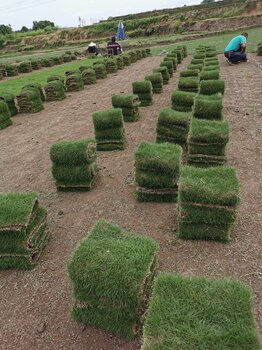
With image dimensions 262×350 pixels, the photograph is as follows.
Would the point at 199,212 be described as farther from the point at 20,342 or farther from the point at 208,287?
the point at 20,342

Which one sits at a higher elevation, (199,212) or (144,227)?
(199,212)

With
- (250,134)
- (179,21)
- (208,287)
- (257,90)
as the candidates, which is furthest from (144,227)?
(179,21)

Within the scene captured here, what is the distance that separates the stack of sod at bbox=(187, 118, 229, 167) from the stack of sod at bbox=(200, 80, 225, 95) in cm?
494

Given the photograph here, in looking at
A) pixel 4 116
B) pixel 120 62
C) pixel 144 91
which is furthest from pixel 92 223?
pixel 120 62

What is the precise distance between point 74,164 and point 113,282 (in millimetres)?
4645

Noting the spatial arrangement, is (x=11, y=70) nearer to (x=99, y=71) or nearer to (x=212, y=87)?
(x=99, y=71)

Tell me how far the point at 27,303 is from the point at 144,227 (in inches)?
111

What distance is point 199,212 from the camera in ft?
19.8

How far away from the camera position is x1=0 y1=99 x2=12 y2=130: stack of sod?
1538 cm

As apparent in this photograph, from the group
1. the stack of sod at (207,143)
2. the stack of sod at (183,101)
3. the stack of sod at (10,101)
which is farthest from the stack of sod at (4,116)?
the stack of sod at (207,143)

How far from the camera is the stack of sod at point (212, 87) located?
42.7 ft

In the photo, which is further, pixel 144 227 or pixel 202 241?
pixel 144 227

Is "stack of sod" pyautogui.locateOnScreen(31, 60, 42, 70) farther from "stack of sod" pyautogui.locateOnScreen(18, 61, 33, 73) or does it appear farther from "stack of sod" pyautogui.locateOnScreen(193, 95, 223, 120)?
"stack of sod" pyautogui.locateOnScreen(193, 95, 223, 120)

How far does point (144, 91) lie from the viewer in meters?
15.9
